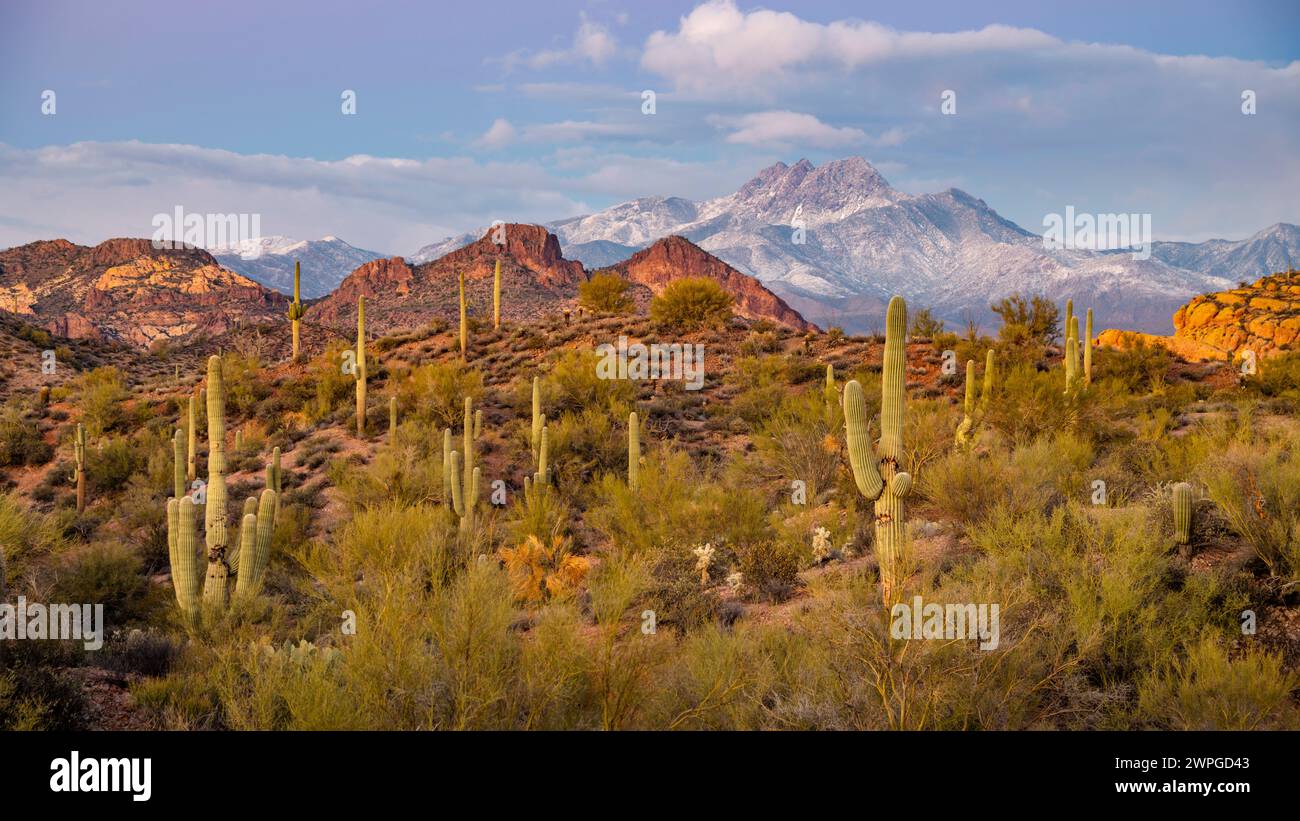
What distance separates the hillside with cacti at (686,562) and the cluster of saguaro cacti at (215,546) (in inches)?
1.6

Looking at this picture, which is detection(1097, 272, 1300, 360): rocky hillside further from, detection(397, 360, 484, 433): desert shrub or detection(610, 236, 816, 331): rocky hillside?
detection(610, 236, 816, 331): rocky hillside

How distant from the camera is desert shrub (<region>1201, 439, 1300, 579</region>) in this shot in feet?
25.4

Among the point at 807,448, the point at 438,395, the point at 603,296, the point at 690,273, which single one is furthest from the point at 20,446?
the point at 690,273

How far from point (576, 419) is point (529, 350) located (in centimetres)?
1186

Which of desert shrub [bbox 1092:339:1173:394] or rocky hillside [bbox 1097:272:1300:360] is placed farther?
rocky hillside [bbox 1097:272:1300:360]

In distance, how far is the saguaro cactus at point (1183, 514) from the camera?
8.34m

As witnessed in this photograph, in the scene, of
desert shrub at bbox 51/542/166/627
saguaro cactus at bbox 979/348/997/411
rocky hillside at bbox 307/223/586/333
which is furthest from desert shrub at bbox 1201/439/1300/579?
rocky hillside at bbox 307/223/586/333

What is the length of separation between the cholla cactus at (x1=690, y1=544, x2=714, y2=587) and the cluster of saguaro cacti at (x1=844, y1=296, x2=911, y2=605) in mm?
3018

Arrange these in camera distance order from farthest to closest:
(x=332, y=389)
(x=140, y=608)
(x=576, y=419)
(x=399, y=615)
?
(x=332, y=389), (x=576, y=419), (x=140, y=608), (x=399, y=615)

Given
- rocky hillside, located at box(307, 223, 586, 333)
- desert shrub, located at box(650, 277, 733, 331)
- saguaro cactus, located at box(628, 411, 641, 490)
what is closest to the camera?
saguaro cactus, located at box(628, 411, 641, 490)

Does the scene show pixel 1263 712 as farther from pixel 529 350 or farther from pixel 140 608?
pixel 529 350

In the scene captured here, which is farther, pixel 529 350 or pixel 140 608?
pixel 529 350
